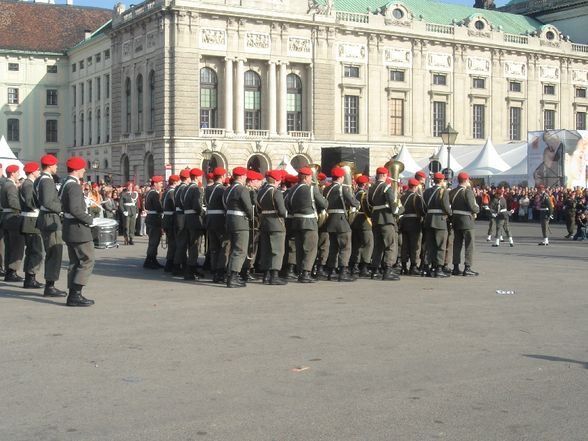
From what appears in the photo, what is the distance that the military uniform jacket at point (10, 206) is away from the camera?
15302 millimetres

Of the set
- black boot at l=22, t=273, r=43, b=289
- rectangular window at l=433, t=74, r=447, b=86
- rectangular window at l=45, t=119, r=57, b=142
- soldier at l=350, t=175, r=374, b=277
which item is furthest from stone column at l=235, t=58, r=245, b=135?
black boot at l=22, t=273, r=43, b=289

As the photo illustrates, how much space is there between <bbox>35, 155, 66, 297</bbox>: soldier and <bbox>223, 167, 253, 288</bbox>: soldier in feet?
9.75

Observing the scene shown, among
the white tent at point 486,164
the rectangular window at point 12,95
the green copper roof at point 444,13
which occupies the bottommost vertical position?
the white tent at point 486,164

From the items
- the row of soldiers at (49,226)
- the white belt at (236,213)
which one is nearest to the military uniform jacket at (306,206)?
the white belt at (236,213)

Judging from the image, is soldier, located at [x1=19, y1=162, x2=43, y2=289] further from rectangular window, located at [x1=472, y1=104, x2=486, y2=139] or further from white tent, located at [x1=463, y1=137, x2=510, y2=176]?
rectangular window, located at [x1=472, y1=104, x2=486, y2=139]

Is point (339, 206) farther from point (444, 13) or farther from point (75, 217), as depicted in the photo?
point (444, 13)

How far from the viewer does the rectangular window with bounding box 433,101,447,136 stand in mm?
70125

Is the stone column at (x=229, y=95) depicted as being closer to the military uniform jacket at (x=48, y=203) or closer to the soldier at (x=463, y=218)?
the soldier at (x=463, y=218)

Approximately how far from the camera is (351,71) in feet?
216

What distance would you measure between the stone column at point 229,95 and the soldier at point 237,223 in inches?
1819

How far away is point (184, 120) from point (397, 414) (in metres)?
54.0

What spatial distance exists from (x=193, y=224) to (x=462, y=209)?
5500 millimetres

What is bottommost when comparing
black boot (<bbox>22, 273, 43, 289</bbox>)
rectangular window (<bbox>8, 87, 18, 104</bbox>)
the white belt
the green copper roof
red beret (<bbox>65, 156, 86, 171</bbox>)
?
black boot (<bbox>22, 273, 43, 289</bbox>)

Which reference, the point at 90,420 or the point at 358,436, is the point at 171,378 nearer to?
the point at 90,420
